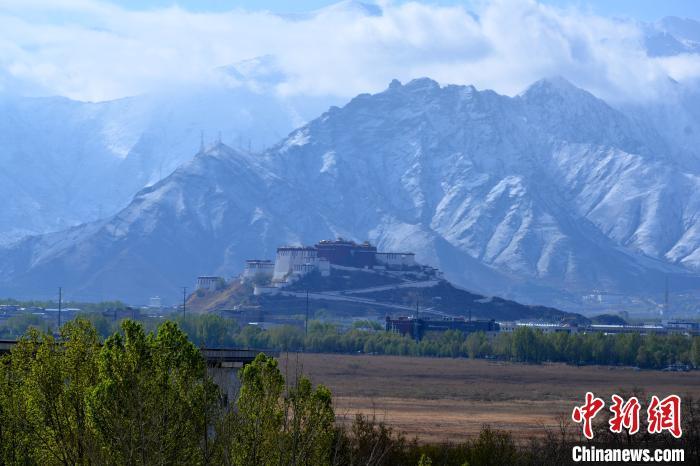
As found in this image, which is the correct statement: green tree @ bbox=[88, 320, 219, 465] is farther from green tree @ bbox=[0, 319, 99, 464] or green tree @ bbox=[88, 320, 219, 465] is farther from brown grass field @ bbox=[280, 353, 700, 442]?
brown grass field @ bbox=[280, 353, 700, 442]

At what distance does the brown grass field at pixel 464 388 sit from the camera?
10531 cm

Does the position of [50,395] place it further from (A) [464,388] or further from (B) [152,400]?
(A) [464,388]

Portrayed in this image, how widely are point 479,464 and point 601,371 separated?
360 ft

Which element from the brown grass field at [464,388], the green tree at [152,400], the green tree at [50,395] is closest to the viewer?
the green tree at [152,400]

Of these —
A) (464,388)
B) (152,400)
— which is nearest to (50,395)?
(152,400)

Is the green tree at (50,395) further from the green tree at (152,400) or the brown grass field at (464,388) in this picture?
the brown grass field at (464,388)

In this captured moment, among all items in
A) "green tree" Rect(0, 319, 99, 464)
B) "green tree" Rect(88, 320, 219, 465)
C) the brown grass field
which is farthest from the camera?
the brown grass field

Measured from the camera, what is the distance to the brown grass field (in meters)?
105

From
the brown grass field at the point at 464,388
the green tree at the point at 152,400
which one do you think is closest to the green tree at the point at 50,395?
the green tree at the point at 152,400

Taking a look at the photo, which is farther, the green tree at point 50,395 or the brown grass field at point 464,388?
the brown grass field at point 464,388

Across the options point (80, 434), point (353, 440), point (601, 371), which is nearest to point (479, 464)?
point (353, 440)

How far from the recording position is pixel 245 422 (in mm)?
45531

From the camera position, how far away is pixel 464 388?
144 m

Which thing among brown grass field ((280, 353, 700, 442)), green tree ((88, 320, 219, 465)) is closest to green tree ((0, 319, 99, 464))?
green tree ((88, 320, 219, 465))
